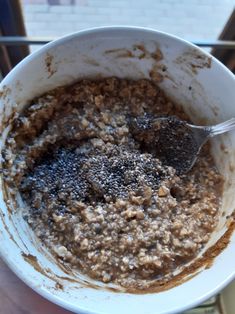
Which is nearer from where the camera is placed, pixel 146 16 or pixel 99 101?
pixel 99 101

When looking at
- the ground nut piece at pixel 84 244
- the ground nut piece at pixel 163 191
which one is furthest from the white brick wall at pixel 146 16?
the ground nut piece at pixel 84 244

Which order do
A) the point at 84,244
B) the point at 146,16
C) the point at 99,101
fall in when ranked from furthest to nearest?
the point at 146,16, the point at 99,101, the point at 84,244

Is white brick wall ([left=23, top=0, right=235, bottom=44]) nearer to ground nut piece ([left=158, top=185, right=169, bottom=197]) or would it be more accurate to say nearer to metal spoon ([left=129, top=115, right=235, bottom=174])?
metal spoon ([left=129, top=115, right=235, bottom=174])

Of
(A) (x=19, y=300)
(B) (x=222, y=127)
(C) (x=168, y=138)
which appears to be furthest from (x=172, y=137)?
(A) (x=19, y=300)

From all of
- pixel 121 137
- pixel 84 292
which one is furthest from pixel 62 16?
pixel 84 292

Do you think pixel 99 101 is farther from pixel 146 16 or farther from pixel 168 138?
pixel 146 16

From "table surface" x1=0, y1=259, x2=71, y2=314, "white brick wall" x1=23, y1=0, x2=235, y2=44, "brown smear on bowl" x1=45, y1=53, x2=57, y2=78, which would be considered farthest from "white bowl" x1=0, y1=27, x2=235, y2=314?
"white brick wall" x1=23, y1=0, x2=235, y2=44

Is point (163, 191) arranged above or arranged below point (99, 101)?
below

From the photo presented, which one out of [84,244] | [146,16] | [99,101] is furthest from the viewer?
[146,16]

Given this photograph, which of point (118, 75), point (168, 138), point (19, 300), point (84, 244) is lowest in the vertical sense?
point (19, 300)
